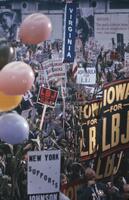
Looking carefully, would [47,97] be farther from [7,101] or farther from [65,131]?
[7,101]

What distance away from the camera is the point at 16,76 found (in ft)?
13.2

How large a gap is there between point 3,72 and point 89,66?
5.46m

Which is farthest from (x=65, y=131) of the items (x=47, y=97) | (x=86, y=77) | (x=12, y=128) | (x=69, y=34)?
(x=12, y=128)

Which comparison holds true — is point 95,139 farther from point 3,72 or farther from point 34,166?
point 3,72

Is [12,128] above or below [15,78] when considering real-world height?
below

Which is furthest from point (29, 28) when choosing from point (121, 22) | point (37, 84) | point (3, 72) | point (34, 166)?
point (121, 22)

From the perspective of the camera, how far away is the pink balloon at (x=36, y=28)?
13.8ft

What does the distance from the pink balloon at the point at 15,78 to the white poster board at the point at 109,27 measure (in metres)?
5.97

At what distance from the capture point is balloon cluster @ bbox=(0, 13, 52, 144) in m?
4.04

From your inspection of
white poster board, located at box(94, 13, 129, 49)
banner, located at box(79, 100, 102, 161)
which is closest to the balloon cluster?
banner, located at box(79, 100, 102, 161)

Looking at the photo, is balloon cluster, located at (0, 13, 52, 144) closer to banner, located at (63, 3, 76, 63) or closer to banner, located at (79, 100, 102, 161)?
banner, located at (79, 100, 102, 161)

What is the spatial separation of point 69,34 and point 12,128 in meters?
3.10

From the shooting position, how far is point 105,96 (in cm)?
709

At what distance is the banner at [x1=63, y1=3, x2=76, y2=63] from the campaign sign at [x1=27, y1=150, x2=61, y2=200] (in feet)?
8.15
